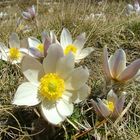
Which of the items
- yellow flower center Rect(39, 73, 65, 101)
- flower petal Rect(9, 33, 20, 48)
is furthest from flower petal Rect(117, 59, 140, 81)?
flower petal Rect(9, 33, 20, 48)

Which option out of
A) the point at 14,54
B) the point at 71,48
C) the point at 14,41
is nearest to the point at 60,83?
→ the point at 71,48

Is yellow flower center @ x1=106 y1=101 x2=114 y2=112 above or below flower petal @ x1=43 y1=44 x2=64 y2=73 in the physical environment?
below

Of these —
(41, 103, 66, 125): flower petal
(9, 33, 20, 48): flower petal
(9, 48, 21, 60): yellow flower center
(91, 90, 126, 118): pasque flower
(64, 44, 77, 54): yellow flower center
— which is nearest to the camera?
(41, 103, 66, 125): flower petal

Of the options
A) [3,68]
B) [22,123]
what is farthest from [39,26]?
[22,123]

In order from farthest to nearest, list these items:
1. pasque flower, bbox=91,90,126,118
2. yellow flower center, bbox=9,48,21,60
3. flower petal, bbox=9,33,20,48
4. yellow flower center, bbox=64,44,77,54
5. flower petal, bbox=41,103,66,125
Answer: flower petal, bbox=9,33,20,48 < yellow flower center, bbox=9,48,21,60 < yellow flower center, bbox=64,44,77,54 < pasque flower, bbox=91,90,126,118 < flower petal, bbox=41,103,66,125

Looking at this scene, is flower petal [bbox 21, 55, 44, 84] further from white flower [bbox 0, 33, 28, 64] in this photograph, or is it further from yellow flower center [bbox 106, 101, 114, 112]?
white flower [bbox 0, 33, 28, 64]

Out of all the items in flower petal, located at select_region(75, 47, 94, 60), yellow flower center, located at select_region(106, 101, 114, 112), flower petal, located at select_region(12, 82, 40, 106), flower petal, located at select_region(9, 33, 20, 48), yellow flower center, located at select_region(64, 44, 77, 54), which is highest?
flower petal, located at select_region(12, 82, 40, 106)

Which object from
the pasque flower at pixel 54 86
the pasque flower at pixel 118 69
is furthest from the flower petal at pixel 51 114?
the pasque flower at pixel 118 69

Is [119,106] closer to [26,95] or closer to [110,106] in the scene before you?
[110,106]

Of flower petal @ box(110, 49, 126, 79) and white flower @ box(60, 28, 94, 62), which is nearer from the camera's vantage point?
flower petal @ box(110, 49, 126, 79)
